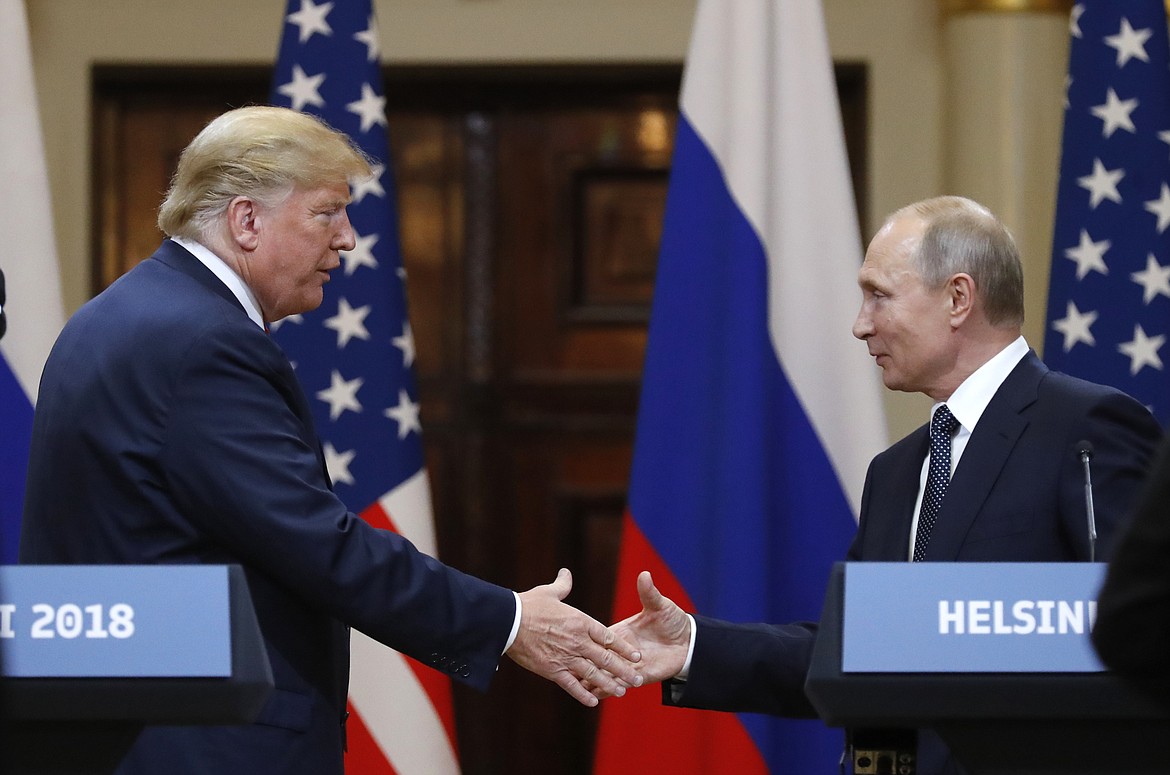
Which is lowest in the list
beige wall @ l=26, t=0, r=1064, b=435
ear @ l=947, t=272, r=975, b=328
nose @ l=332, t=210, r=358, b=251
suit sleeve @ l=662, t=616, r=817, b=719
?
suit sleeve @ l=662, t=616, r=817, b=719

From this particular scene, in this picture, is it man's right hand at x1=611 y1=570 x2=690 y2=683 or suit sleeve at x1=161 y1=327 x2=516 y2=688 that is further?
man's right hand at x1=611 y1=570 x2=690 y2=683

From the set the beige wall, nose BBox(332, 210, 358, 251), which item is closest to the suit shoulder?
nose BBox(332, 210, 358, 251)

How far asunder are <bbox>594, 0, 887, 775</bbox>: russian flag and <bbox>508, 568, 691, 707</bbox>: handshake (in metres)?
0.69

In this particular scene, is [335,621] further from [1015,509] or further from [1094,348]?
[1094,348]

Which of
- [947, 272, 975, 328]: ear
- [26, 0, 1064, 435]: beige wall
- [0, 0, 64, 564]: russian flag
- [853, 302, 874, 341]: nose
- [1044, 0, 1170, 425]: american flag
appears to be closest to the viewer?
[947, 272, 975, 328]: ear

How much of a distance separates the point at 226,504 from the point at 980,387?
3.92 ft

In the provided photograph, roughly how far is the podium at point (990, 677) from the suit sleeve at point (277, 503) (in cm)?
82

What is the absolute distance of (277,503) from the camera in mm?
2092

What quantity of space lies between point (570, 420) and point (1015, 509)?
2.34 m

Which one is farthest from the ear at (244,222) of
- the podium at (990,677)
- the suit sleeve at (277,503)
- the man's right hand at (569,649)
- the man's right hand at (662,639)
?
the podium at (990,677)

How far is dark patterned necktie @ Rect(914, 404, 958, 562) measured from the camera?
7.81 ft

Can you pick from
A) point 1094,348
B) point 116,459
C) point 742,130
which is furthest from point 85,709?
point 1094,348

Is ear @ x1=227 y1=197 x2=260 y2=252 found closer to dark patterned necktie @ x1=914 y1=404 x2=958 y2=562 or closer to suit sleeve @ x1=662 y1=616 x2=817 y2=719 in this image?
suit sleeve @ x1=662 y1=616 x2=817 y2=719

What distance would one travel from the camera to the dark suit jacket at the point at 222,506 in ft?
6.89
